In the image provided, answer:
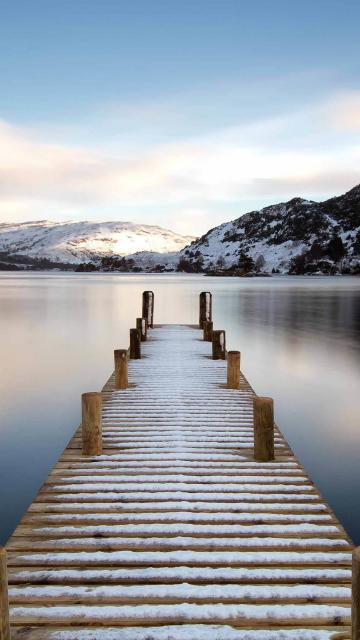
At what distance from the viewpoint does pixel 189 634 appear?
15.1 ft

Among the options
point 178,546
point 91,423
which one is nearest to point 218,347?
point 91,423

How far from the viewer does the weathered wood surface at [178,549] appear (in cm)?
475

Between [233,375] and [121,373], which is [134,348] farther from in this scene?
[233,375]

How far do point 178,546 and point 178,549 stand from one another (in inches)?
2.1

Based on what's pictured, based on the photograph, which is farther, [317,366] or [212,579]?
[317,366]

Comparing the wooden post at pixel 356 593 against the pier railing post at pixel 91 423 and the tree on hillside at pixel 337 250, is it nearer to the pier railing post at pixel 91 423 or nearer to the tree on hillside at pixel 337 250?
the pier railing post at pixel 91 423

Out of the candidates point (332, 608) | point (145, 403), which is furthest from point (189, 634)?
point (145, 403)

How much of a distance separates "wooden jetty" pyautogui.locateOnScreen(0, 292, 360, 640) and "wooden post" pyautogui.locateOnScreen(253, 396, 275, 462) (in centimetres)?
2

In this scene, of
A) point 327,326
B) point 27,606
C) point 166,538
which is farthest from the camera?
point 327,326

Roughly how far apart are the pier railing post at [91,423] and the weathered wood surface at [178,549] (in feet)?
0.51

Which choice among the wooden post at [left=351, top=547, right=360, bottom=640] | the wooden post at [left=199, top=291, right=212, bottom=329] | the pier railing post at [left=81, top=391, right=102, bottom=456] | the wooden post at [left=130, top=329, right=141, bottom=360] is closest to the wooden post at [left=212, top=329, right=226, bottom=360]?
the wooden post at [left=130, top=329, right=141, bottom=360]

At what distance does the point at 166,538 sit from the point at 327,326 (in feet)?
114

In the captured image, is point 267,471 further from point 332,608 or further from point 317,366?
point 317,366

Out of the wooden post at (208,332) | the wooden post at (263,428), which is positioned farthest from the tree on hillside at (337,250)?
the wooden post at (263,428)
